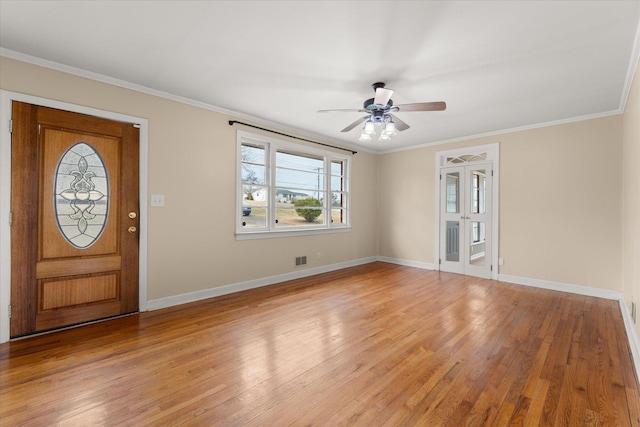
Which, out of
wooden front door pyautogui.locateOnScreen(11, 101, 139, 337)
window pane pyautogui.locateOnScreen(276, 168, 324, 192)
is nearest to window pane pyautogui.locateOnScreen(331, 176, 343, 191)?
window pane pyautogui.locateOnScreen(276, 168, 324, 192)

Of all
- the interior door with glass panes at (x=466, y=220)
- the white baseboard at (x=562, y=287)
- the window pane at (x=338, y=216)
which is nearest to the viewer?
the white baseboard at (x=562, y=287)

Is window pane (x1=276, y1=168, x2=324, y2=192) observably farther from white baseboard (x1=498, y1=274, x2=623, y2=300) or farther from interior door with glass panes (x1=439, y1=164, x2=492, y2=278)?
white baseboard (x1=498, y1=274, x2=623, y2=300)

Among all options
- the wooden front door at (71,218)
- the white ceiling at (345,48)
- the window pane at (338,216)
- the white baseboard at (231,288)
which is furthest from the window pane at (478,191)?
the wooden front door at (71,218)

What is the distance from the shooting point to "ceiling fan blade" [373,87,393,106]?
2.92 metres

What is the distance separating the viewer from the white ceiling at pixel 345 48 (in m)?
2.07

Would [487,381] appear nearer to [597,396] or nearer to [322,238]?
[597,396]

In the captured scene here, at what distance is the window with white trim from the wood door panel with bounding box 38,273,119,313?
1632 mm

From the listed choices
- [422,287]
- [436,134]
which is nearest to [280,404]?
[422,287]

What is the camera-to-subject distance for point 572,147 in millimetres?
4367

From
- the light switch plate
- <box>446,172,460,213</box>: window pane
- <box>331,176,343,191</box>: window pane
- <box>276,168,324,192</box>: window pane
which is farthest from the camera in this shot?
<box>331,176,343,191</box>: window pane

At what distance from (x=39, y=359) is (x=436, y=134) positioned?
5.78 metres

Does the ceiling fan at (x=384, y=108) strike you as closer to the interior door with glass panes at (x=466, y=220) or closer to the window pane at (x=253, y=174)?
the window pane at (x=253, y=174)

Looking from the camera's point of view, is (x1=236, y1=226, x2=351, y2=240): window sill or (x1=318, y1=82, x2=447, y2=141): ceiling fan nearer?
(x1=318, y1=82, x2=447, y2=141): ceiling fan

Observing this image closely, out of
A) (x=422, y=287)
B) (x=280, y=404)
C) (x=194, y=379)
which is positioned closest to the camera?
(x=280, y=404)
